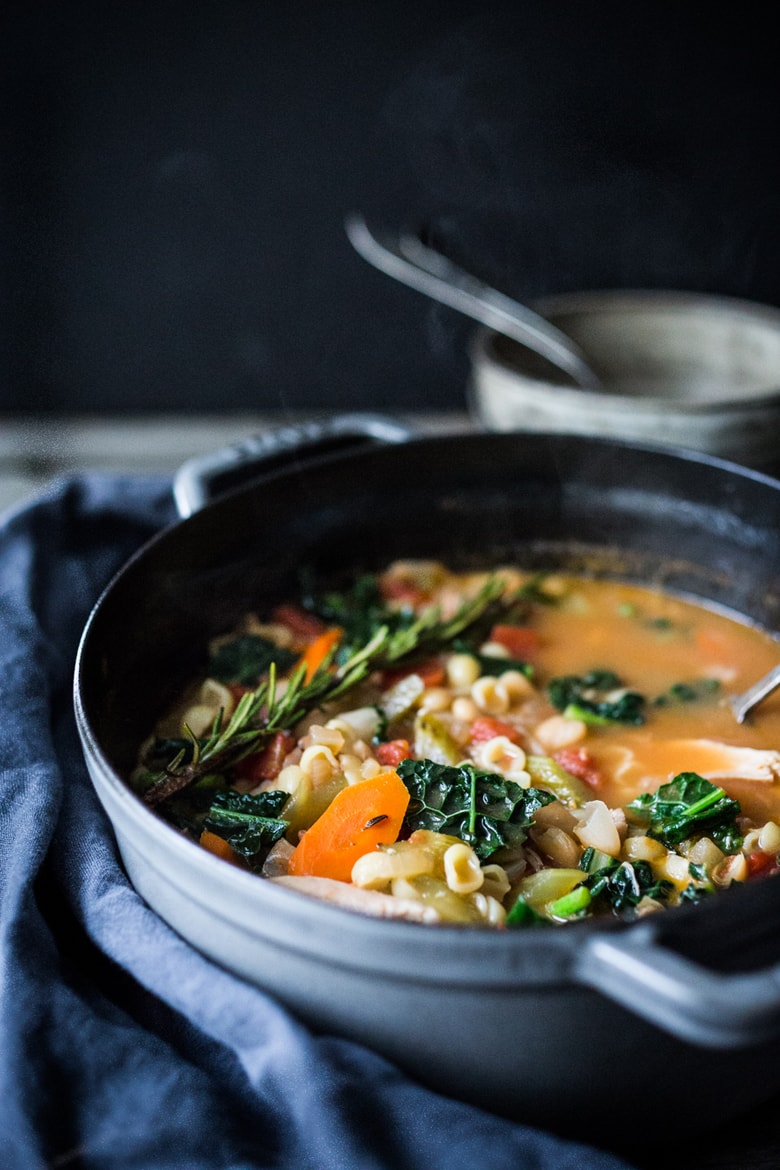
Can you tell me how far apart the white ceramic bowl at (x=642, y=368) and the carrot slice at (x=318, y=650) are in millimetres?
801

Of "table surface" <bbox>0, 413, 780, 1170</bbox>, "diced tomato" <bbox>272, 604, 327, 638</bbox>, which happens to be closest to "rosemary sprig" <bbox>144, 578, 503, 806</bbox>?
"diced tomato" <bbox>272, 604, 327, 638</bbox>

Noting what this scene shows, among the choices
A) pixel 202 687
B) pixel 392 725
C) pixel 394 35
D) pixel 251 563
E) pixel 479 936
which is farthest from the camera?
pixel 394 35

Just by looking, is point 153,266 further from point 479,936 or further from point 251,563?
point 479,936

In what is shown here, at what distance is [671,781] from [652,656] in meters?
0.49

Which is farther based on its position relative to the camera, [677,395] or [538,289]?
[538,289]

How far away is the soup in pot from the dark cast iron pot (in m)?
0.10

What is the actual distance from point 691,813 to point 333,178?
8.19ft

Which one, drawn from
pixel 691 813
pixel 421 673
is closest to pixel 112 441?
pixel 421 673

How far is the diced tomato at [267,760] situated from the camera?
6.32 ft

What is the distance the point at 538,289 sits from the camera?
12.4 feet

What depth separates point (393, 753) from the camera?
192cm

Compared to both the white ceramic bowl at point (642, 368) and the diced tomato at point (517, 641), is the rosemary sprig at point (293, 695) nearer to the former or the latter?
the diced tomato at point (517, 641)

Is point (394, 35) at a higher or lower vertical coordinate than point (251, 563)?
higher

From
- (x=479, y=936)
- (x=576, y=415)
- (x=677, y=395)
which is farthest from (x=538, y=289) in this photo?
(x=479, y=936)
